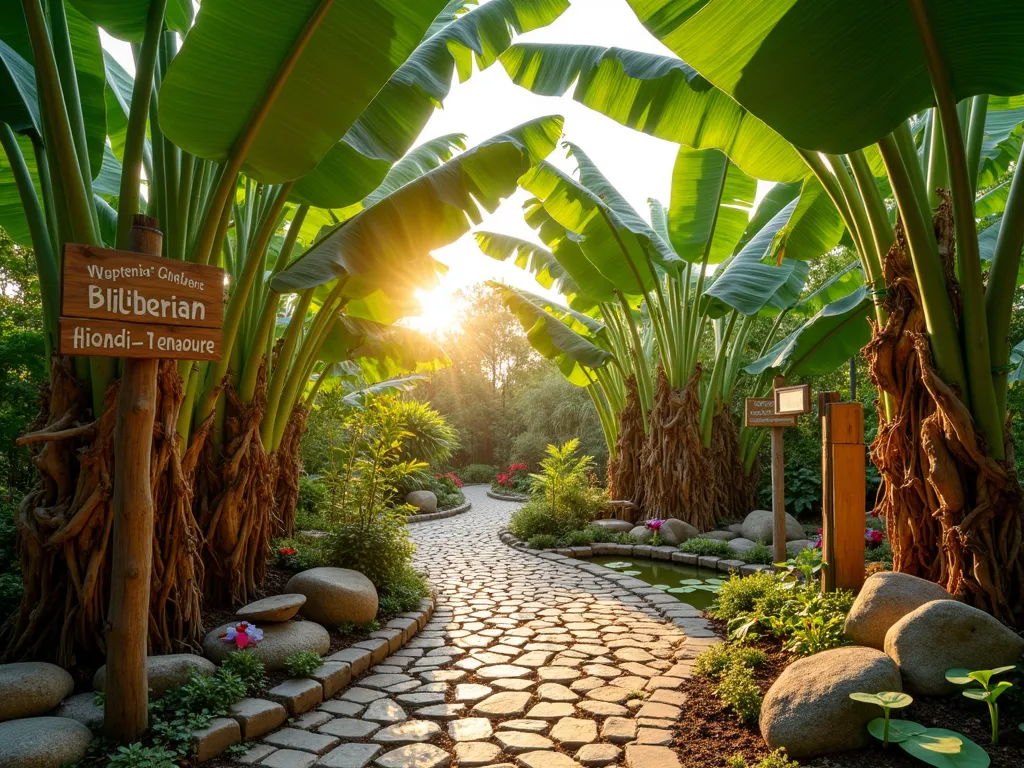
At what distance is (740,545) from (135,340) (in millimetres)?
7412

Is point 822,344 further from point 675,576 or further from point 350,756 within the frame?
point 350,756

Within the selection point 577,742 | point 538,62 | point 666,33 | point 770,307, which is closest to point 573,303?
point 770,307

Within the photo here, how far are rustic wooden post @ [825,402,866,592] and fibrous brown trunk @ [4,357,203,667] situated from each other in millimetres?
4431

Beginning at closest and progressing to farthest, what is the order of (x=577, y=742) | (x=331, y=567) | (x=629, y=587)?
(x=577, y=742) → (x=331, y=567) → (x=629, y=587)

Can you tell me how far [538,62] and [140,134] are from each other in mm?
4074

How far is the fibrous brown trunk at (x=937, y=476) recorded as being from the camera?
3.46 meters

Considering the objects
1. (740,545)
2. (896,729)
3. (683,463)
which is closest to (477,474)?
(683,463)

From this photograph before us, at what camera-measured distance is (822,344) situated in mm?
8844

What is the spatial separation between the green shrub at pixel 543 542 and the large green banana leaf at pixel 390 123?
580cm

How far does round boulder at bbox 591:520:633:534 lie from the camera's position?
30.5ft

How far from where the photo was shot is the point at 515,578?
7074 mm

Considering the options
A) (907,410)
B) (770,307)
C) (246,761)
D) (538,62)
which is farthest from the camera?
(770,307)

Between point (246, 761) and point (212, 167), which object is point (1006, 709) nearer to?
point (246, 761)

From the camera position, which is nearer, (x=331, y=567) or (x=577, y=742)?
(x=577, y=742)
